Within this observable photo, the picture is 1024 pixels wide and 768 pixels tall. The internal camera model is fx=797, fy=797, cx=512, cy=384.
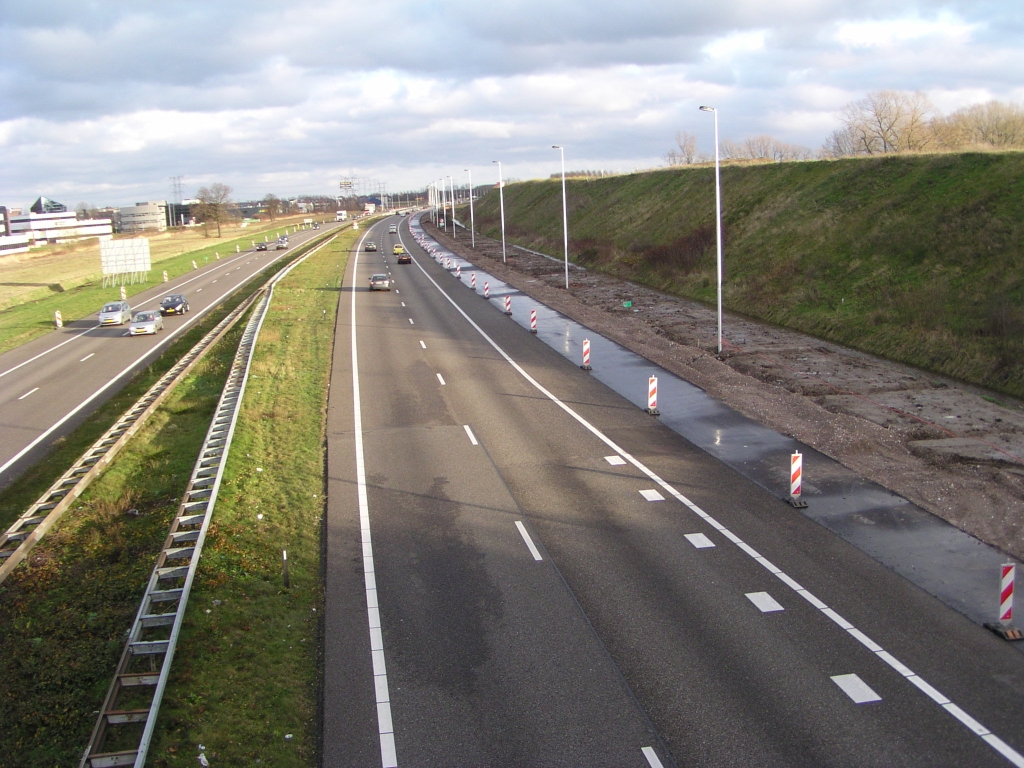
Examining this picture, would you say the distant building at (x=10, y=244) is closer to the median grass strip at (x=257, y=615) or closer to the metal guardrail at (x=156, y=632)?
the median grass strip at (x=257, y=615)

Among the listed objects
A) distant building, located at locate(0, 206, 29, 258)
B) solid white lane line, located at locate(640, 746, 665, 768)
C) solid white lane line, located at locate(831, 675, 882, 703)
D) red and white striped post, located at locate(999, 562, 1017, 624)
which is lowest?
solid white lane line, located at locate(640, 746, 665, 768)

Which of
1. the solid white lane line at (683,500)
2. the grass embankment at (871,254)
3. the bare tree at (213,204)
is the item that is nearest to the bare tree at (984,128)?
the grass embankment at (871,254)

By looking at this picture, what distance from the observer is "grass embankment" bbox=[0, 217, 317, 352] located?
52.2m

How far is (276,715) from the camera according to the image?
9633 mm

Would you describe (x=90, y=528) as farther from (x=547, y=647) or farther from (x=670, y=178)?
(x=670, y=178)

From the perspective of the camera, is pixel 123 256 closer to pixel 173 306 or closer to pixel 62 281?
pixel 173 306

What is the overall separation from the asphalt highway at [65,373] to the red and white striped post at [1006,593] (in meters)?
21.2

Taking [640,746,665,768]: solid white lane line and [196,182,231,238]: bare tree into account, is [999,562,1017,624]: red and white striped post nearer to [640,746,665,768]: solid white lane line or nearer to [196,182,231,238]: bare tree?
[640,746,665,768]: solid white lane line

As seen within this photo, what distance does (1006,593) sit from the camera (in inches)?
433

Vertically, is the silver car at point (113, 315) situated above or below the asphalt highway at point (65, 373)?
above

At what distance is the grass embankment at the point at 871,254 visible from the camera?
97.2 ft

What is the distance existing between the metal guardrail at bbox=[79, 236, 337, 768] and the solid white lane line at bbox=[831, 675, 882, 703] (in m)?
8.06

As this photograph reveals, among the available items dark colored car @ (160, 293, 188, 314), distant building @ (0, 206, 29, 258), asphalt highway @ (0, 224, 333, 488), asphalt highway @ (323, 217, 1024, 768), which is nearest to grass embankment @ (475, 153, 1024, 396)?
asphalt highway @ (323, 217, 1024, 768)

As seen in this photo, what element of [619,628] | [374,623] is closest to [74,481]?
[374,623]
